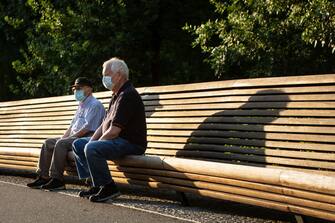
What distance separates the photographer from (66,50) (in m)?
11.4

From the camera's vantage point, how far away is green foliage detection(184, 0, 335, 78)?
7511 millimetres

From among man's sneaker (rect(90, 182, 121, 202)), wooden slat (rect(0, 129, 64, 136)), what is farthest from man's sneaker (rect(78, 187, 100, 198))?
wooden slat (rect(0, 129, 64, 136))

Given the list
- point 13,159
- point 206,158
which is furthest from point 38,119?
point 206,158

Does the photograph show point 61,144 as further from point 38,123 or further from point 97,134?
point 38,123

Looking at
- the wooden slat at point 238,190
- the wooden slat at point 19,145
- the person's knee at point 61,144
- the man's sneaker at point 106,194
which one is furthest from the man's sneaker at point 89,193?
the wooden slat at point 19,145

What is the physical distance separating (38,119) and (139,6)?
4.15 m

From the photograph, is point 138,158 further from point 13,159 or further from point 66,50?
point 66,50

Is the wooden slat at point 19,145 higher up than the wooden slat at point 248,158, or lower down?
lower down

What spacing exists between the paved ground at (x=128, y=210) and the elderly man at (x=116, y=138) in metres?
0.20

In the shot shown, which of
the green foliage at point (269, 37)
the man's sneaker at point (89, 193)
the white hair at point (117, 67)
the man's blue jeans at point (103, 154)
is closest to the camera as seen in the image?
the man's blue jeans at point (103, 154)

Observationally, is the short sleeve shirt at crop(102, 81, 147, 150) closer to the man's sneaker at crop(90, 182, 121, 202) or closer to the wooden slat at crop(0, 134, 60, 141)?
the man's sneaker at crop(90, 182, 121, 202)

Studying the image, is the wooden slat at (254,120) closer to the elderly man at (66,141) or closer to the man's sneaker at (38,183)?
the elderly man at (66,141)

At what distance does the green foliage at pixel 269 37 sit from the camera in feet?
24.6

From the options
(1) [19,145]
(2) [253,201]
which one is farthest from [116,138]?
(1) [19,145]
